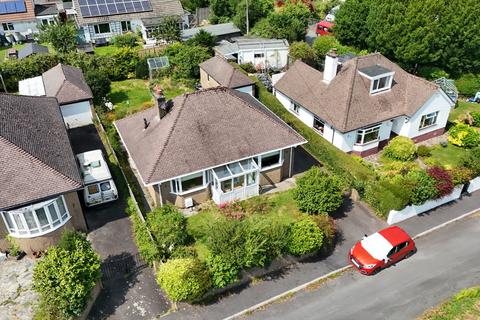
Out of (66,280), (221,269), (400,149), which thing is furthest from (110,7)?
(221,269)

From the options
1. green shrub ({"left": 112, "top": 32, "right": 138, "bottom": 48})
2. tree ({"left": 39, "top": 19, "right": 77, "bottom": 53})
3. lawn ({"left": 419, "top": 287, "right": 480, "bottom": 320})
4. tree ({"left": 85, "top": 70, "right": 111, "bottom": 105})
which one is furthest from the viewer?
green shrub ({"left": 112, "top": 32, "right": 138, "bottom": 48})

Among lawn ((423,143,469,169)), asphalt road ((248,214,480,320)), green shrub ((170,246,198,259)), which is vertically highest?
green shrub ((170,246,198,259))

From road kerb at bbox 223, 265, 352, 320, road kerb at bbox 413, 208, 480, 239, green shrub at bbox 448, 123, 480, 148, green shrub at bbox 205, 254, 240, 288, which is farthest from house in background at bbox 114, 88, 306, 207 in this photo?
green shrub at bbox 448, 123, 480, 148

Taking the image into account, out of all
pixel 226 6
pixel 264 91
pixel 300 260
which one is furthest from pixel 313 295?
pixel 226 6

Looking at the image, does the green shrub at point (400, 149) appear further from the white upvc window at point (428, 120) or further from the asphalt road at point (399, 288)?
the asphalt road at point (399, 288)

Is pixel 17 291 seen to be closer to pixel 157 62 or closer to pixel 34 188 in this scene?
pixel 34 188

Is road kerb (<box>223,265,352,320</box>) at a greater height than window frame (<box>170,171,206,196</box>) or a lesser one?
lesser

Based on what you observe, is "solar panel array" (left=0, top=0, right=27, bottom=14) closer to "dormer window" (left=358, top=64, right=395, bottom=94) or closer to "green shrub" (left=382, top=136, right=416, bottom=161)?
"dormer window" (left=358, top=64, right=395, bottom=94)

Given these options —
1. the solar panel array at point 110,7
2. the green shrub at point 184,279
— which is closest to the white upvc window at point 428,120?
the green shrub at point 184,279
